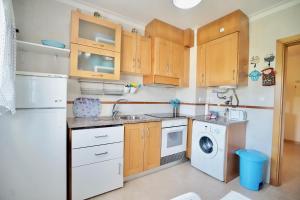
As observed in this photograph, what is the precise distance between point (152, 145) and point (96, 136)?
0.92 meters

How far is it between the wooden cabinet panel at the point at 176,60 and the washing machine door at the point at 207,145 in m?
1.25

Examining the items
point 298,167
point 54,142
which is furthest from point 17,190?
point 298,167

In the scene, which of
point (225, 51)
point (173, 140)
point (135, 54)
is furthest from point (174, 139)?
point (225, 51)

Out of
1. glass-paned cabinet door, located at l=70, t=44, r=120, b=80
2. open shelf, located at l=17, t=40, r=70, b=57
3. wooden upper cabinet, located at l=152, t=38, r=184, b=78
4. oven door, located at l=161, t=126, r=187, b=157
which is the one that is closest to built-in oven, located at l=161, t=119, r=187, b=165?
oven door, located at l=161, t=126, r=187, b=157

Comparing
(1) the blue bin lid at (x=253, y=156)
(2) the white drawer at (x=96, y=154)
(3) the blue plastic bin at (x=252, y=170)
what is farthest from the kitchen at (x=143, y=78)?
(1) the blue bin lid at (x=253, y=156)

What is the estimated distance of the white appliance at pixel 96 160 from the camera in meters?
1.58

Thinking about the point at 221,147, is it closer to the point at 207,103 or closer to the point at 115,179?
the point at 207,103

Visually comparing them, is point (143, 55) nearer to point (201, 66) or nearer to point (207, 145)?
point (201, 66)

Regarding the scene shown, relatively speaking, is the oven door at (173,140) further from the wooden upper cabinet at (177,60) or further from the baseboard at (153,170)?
the wooden upper cabinet at (177,60)

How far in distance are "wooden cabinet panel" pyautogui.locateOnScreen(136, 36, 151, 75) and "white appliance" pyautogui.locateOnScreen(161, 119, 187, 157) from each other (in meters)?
0.96

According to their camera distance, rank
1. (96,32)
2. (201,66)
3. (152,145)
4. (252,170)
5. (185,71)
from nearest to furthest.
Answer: (252,170) < (96,32) < (152,145) < (201,66) < (185,71)

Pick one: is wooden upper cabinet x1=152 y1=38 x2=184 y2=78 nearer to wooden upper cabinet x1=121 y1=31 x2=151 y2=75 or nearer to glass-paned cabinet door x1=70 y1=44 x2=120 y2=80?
wooden upper cabinet x1=121 y1=31 x2=151 y2=75

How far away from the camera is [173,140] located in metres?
2.50

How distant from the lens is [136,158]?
2.07 meters
